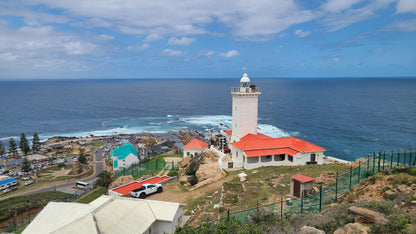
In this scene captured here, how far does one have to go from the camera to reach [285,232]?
9.80 meters

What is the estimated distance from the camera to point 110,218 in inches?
550

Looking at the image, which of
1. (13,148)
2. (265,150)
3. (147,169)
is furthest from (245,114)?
(13,148)

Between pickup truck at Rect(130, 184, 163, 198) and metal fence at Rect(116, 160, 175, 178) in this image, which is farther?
metal fence at Rect(116, 160, 175, 178)

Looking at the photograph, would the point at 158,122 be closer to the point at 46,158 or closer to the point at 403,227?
the point at 46,158

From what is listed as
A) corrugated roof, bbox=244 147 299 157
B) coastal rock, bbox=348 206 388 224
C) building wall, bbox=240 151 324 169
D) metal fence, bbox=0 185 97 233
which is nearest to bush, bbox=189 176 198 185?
building wall, bbox=240 151 324 169

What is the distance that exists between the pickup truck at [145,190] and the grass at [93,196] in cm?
732

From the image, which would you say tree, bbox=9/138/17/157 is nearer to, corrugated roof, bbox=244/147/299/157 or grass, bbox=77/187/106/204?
grass, bbox=77/187/106/204

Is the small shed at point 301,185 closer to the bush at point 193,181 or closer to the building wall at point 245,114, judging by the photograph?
the bush at point 193,181

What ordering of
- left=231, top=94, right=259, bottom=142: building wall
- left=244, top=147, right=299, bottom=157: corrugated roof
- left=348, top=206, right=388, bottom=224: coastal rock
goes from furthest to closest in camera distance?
left=231, top=94, right=259, bottom=142: building wall, left=244, top=147, right=299, bottom=157: corrugated roof, left=348, top=206, right=388, bottom=224: coastal rock

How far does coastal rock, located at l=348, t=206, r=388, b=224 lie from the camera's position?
9723 mm

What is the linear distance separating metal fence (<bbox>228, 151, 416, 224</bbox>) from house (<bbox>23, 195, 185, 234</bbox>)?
4335 mm

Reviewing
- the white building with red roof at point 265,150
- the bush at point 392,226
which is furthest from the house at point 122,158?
the bush at point 392,226

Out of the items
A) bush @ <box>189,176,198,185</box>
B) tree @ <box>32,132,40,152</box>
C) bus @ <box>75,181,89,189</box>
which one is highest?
bush @ <box>189,176,198,185</box>

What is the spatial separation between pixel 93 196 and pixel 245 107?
20462 mm
